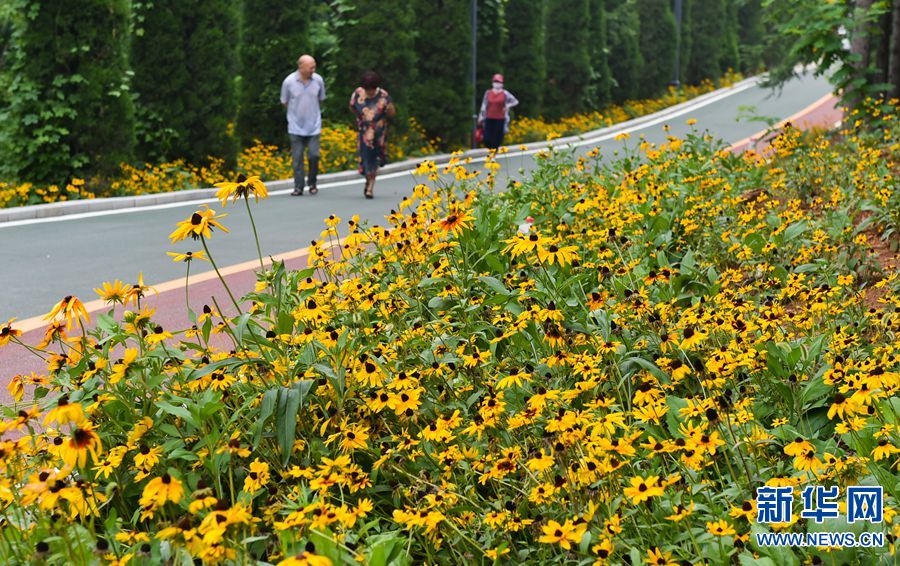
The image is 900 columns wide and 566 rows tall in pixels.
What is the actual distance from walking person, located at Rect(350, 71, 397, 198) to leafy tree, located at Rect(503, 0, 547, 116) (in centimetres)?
1285

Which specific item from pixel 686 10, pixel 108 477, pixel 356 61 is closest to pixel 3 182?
pixel 356 61

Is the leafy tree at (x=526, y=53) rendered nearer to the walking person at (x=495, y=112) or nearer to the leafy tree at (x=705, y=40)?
the walking person at (x=495, y=112)

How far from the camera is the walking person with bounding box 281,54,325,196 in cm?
1462

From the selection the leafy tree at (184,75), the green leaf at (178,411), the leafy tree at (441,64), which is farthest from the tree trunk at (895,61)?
the green leaf at (178,411)

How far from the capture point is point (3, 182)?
44.8 ft

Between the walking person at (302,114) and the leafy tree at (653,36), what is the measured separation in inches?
940

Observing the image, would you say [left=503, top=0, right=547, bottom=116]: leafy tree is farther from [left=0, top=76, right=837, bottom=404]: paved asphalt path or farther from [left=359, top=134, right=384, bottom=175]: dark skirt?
[left=359, top=134, right=384, bottom=175]: dark skirt

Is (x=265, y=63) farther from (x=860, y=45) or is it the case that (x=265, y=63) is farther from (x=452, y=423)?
(x=452, y=423)

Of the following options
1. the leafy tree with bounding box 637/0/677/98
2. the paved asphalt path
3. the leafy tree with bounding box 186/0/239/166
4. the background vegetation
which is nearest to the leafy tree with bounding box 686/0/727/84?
the leafy tree with bounding box 637/0/677/98

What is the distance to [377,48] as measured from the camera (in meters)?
20.5

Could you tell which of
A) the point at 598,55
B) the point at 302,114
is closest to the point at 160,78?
the point at 302,114

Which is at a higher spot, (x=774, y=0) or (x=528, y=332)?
(x=774, y=0)

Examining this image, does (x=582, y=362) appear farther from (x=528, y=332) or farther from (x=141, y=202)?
(x=141, y=202)

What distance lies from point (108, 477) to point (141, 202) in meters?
10.5
